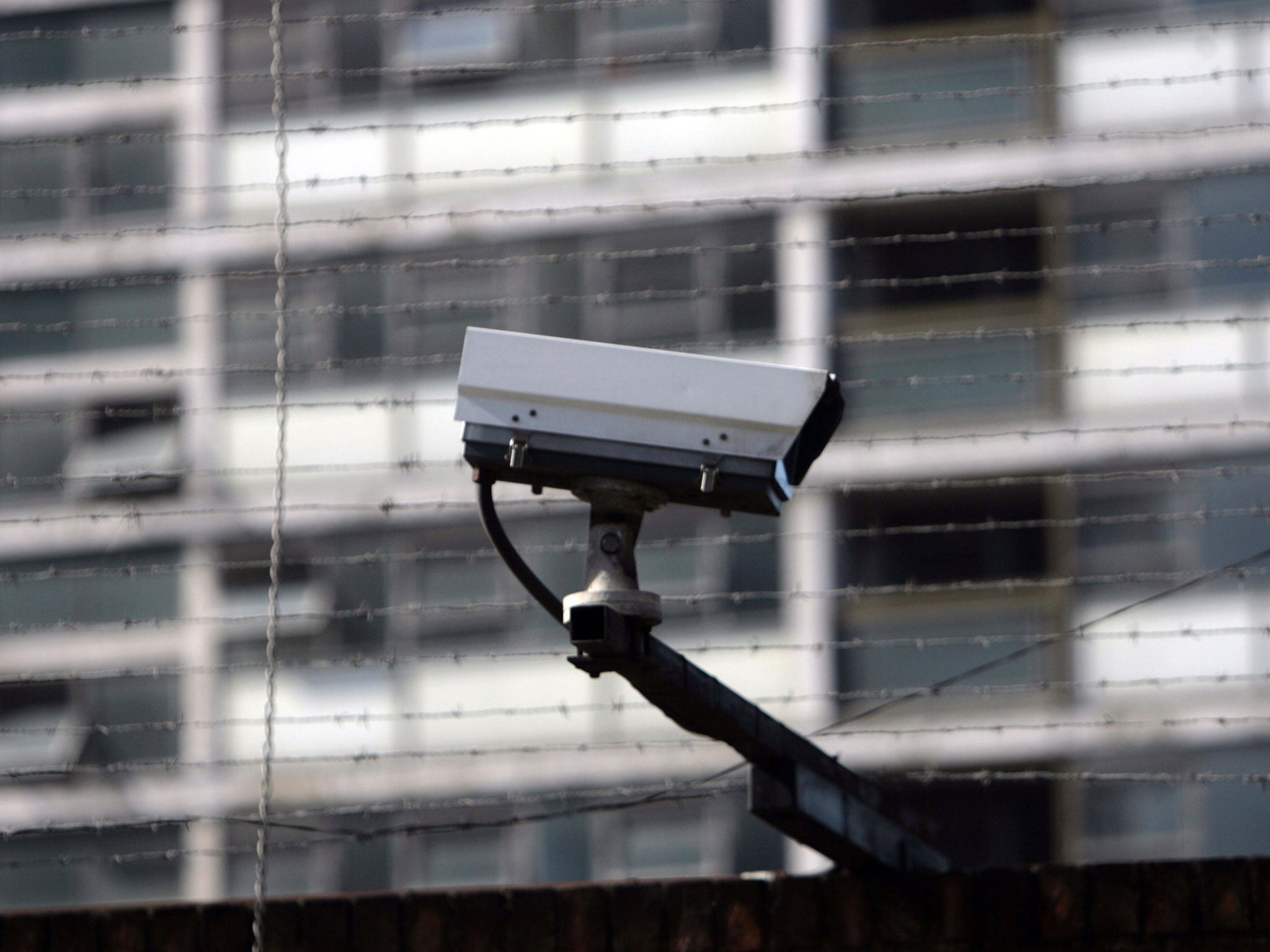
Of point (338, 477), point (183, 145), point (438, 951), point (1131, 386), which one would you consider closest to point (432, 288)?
point (338, 477)

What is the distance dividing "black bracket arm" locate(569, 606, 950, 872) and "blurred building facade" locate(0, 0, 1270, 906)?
29.7 ft

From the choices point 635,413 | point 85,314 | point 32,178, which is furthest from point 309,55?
point 635,413

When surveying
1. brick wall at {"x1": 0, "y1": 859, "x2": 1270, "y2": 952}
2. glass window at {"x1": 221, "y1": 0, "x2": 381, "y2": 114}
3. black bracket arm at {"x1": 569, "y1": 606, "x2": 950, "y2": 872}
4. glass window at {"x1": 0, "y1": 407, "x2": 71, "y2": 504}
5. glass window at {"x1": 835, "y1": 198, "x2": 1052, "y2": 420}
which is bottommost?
brick wall at {"x1": 0, "y1": 859, "x2": 1270, "y2": 952}

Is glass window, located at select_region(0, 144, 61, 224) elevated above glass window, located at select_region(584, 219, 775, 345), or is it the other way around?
glass window, located at select_region(0, 144, 61, 224)

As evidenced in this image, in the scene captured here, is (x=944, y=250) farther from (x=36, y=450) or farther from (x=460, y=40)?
(x=36, y=450)

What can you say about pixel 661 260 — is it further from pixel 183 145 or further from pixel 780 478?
pixel 780 478

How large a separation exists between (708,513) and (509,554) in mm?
11043

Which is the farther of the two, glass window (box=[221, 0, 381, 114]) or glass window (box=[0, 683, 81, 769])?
glass window (box=[0, 683, 81, 769])

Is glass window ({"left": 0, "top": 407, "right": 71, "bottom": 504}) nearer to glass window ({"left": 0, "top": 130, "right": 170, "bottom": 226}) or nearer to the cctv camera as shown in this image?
glass window ({"left": 0, "top": 130, "right": 170, "bottom": 226})

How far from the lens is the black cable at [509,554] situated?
2.53 meters

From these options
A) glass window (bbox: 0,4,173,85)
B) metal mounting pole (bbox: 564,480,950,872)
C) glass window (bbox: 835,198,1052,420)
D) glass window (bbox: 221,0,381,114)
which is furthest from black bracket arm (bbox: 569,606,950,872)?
glass window (bbox: 0,4,173,85)

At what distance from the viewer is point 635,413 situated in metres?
2.43

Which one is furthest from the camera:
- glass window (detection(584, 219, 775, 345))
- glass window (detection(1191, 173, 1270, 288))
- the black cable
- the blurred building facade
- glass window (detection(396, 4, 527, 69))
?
glass window (detection(396, 4, 527, 69))

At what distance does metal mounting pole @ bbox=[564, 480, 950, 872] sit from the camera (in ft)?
7.96
